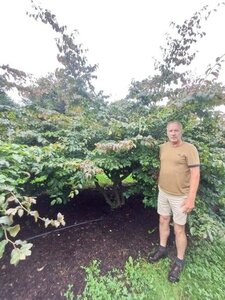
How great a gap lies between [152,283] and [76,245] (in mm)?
833

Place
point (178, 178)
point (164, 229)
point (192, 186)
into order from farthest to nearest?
point (164, 229) → point (178, 178) → point (192, 186)

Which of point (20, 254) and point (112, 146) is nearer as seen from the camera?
point (20, 254)

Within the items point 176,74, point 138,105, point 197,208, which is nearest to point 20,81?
point 138,105

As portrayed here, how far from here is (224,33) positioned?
4.03m

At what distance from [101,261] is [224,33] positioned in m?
3.82

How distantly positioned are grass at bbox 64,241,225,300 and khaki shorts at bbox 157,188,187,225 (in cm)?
49

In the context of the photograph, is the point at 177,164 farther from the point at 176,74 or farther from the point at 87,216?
the point at 176,74

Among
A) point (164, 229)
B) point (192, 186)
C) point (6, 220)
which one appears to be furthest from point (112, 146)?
point (6, 220)

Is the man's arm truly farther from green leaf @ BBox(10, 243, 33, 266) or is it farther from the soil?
green leaf @ BBox(10, 243, 33, 266)

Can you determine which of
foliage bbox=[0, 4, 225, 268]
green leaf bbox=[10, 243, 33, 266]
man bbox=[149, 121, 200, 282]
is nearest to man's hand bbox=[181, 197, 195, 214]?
man bbox=[149, 121, 200, 282]

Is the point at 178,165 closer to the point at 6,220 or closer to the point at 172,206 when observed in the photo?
the point at 172,206

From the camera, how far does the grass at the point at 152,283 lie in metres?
2.18

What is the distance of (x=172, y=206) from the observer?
2469 mm

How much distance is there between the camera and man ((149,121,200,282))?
2.30 meters
